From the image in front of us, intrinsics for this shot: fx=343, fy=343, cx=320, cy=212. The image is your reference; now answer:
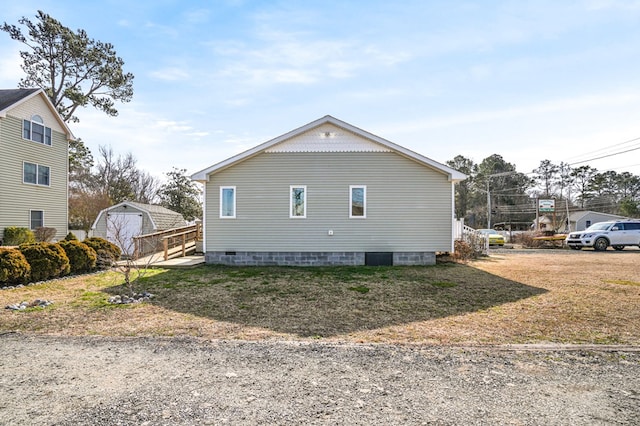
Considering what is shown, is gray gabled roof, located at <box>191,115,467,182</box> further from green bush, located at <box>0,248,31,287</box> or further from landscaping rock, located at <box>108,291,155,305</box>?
landscaping rock, located at <box>108,291,155,305</box>

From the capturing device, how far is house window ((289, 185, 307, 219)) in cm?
1197

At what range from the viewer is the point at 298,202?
1199 cm

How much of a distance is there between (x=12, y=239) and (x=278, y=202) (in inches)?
517

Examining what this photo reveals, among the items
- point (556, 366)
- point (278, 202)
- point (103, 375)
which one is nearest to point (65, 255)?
point (278, 202)

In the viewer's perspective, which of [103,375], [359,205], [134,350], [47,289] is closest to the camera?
[103,375]

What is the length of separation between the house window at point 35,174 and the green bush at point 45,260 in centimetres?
1080

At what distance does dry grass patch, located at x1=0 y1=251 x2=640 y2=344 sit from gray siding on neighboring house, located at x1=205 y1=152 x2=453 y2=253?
182cm

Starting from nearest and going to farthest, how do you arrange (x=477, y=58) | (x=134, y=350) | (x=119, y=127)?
(x=134, y=350), (x=477, y=58), (x=119, y=127)

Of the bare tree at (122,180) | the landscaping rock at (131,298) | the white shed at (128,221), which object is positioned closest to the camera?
the landscaping rock at (131,298)

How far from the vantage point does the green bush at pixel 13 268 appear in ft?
26.4

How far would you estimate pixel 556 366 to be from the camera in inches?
146

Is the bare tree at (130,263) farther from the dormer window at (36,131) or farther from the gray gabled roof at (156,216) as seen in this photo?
the dormer window at (36,131)

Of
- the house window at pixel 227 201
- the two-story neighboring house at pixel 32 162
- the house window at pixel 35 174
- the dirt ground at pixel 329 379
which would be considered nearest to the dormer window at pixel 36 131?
the two-story neighboring house at pixel 32 162

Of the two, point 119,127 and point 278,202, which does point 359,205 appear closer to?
point 278,202
